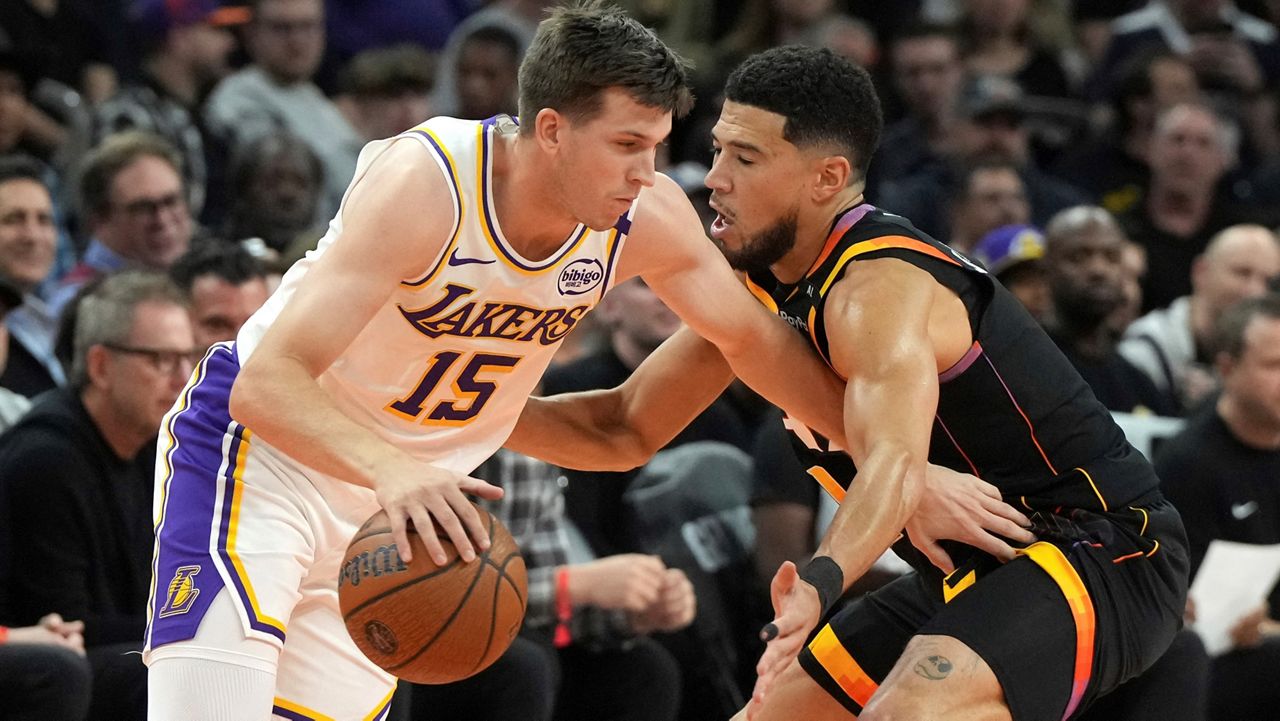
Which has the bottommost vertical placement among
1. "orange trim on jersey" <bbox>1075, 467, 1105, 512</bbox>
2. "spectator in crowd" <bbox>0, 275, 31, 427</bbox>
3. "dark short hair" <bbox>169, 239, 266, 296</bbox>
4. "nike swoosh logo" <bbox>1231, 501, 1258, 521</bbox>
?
"nike swoosh logo" <bbox>1231, 501, 1258, 521</bbox>

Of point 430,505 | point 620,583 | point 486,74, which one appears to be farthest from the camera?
point 486,74

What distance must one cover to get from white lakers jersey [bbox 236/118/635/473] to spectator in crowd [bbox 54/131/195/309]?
369 centimetres

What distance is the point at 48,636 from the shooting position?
18.3 ft

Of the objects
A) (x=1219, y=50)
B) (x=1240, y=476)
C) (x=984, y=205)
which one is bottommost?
(x=1240, y=476)

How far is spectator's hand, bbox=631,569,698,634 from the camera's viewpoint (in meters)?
6.44

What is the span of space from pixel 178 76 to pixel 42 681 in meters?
5.09

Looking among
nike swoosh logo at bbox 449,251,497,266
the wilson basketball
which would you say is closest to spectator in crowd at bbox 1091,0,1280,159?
nike swoosh logo at bbox 449,251,497,266

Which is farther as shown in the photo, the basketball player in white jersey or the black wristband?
A: the basketball player in white jersey

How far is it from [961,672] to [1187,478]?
3552 millimetres

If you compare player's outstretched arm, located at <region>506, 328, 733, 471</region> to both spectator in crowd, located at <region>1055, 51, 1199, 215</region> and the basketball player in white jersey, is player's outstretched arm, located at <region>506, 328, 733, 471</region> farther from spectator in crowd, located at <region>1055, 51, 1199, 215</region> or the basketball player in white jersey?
spectator in crowd, located at <region>1055, 51, 1199, 215</region>

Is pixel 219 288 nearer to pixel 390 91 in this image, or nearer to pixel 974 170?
pixel 390 91

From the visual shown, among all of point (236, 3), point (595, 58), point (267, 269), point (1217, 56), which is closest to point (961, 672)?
point (595, 58)

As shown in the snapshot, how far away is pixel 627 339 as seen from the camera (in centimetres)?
723

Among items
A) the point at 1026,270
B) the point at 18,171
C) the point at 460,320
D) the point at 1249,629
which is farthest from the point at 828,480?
the point at 18,171
